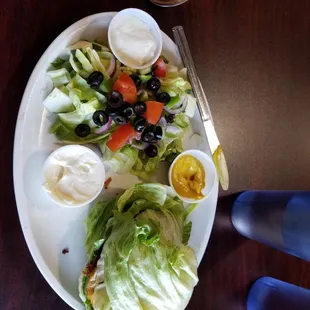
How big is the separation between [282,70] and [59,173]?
0.90m

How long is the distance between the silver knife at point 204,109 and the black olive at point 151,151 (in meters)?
0.21

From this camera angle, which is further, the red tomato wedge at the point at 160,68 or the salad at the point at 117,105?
the red tomato wedge at the point at 160,68

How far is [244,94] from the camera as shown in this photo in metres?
1.71

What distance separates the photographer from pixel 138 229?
1298 millimetres

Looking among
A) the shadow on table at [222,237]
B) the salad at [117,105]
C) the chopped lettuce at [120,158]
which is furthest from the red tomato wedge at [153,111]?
the shadow on table at [222,237]

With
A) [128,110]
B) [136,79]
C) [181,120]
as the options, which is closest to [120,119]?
[128,110]

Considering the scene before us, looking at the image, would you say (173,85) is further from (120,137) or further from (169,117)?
(120,137)

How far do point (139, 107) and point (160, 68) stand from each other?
0.58ft

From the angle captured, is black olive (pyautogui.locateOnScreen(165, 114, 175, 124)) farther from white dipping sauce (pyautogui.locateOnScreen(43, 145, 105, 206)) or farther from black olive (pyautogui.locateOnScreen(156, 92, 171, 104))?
white dipping sauce (pyautogui.locateOnScreen(43, 145, 105, 206))

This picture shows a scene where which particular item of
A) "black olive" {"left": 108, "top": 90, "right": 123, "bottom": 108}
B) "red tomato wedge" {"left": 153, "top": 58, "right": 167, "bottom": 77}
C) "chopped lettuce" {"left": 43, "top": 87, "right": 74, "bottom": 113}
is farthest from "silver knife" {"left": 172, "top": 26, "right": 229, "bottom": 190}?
"chopped lettuce" {"left": 43, "top": 87, "right": 74, "bottom": 113}

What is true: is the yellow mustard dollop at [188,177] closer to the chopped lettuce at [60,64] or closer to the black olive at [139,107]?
the black olive at [139,107]

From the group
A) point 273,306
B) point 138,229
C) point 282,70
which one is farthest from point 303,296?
point 282,70

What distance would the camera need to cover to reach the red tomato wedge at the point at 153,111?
144 cm

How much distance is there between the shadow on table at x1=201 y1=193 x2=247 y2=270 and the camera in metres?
1.63
